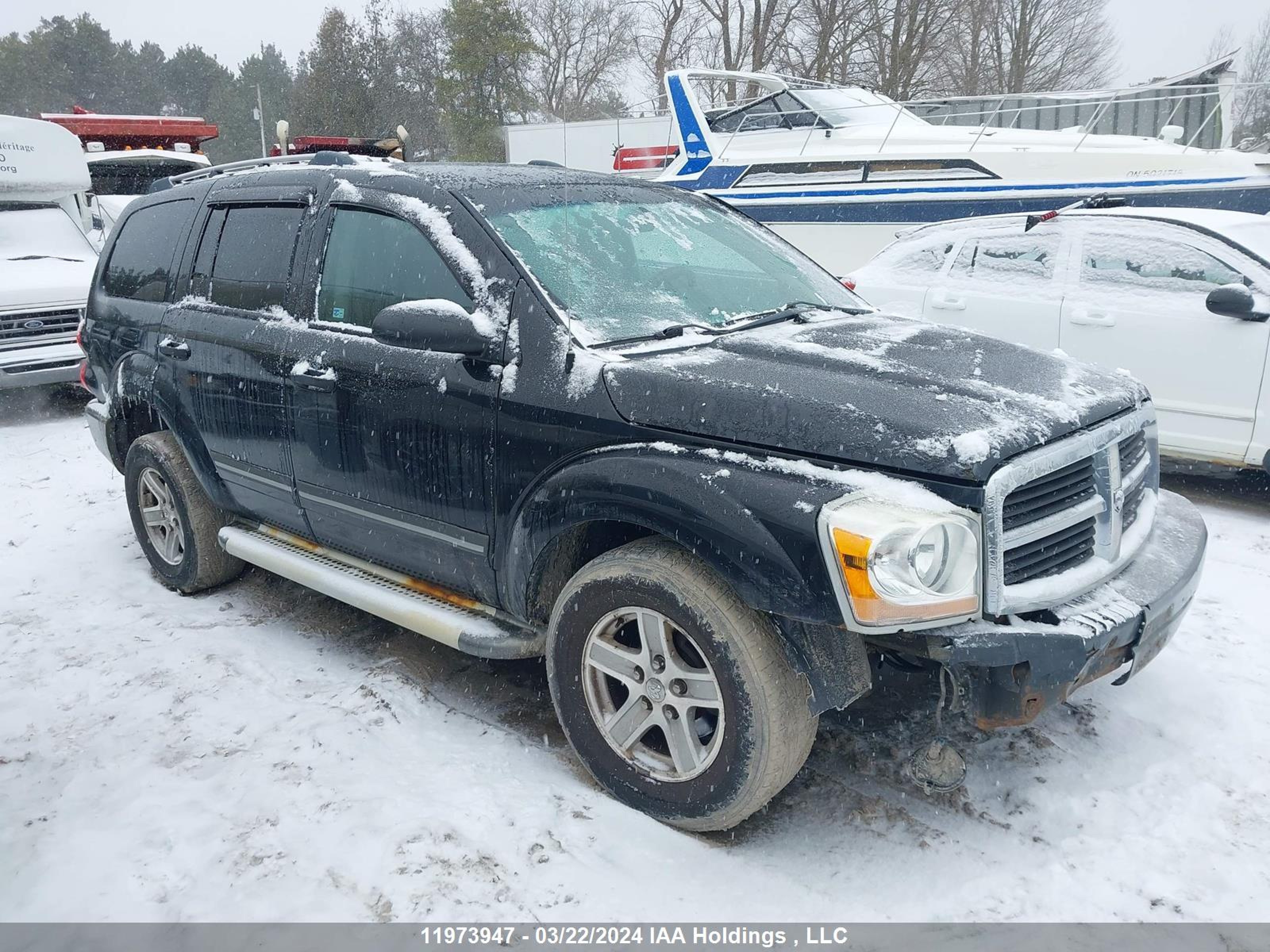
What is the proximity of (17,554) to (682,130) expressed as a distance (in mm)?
9152

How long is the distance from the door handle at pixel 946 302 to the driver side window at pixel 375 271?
4.26 meters

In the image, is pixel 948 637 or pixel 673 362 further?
pixel 673 362

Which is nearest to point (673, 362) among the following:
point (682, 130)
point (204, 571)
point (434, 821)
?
point (434, 821)

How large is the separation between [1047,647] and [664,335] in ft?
4.71

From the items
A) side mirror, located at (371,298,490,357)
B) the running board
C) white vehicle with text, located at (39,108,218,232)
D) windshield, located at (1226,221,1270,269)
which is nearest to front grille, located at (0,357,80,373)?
white vehicle with text, located at (39,108,218,232)

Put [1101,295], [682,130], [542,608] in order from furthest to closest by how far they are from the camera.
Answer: [682,130] → [1101,295] → [542,608]

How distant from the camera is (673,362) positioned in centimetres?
279

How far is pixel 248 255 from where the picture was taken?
13.0 feet

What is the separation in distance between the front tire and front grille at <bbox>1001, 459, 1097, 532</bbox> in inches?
26.6

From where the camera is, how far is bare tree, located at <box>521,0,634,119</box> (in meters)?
39.6

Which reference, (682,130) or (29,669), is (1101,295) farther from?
(682,130)

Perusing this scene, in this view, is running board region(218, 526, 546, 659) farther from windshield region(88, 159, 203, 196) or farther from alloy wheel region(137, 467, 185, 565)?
windshield region(88, 159, 203, 196)

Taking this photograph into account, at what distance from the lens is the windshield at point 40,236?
9688 millimetres

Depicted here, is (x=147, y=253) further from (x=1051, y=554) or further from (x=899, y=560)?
(x=1051, y=554)
